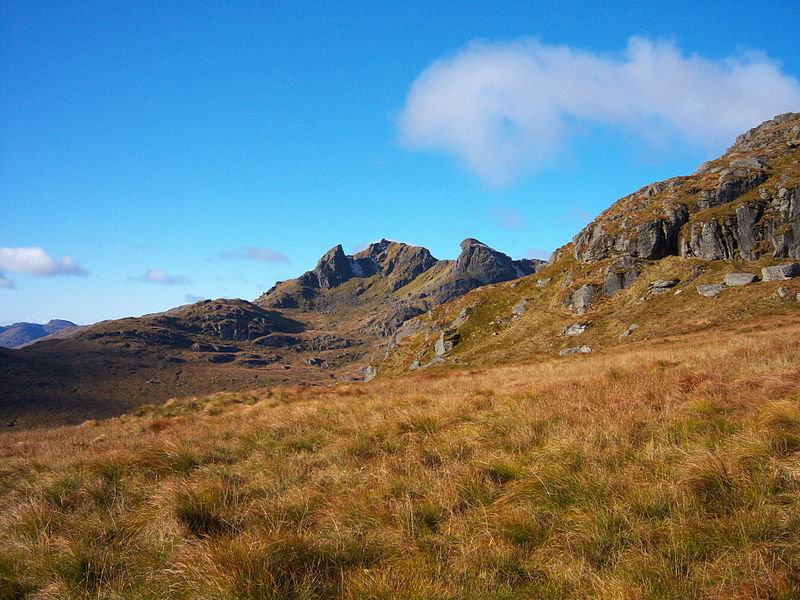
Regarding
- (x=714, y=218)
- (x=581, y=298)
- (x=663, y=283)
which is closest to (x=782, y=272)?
(x=663, y=283)

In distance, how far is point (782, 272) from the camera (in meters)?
38.2

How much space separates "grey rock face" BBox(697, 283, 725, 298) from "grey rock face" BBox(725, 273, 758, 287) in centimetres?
91

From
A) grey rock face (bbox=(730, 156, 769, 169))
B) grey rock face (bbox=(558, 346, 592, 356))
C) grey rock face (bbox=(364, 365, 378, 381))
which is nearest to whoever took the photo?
grey rock face (bbox=(558, 346, 592, 356))

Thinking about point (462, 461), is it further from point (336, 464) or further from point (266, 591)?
point (266, 591)

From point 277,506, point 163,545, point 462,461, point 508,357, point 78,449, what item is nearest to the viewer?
point 163,545

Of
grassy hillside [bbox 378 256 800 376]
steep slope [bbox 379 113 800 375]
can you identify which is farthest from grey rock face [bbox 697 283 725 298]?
grassy hillside [bbox 378 256 800 376]

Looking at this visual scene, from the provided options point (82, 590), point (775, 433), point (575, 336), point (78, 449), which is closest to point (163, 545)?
point (82, 590)

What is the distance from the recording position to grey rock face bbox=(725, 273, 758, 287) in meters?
39.4

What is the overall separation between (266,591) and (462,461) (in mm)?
3307

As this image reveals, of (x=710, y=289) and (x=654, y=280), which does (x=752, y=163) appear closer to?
(x=654, y=280)

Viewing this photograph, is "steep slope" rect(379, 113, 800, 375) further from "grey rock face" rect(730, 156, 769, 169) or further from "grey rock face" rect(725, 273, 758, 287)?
"grey rock face" rect(730, 156, 769, 169)

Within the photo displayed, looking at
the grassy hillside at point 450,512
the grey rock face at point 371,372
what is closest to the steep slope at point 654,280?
the grey rock face at point 371,372

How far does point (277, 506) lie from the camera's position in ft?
15.1

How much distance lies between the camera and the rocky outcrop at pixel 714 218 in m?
44.8
